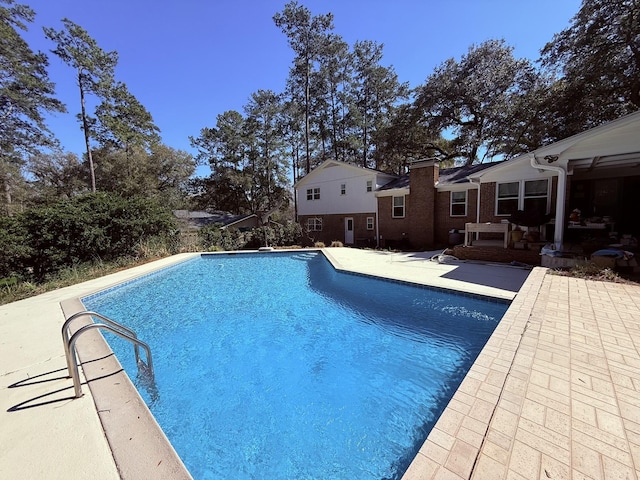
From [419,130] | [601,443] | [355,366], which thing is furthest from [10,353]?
[419,130]

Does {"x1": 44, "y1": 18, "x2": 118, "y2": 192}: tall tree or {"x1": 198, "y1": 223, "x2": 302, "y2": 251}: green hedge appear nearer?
{"x1": 198, "y1": 223, "x2": 302, "y2": 251}: green hedge

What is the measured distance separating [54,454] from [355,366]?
11.1ft

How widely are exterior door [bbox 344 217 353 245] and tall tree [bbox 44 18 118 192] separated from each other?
19613mm

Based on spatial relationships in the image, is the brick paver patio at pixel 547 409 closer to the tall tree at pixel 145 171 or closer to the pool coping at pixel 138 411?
Answer: the pool coping at pixel 138 411

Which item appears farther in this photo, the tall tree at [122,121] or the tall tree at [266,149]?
the tall tree at [266,149]

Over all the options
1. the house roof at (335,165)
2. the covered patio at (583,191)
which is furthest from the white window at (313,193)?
the covered patio at (583,191)

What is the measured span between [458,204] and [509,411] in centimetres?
1350

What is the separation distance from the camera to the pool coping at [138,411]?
76.8 inches

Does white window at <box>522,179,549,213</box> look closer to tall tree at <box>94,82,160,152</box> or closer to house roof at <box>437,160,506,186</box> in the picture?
house roof at <box>437,160,506,186</box>

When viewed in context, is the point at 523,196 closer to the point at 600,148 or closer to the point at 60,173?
the point at 600,148

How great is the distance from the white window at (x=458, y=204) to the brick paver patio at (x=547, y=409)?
10631mm

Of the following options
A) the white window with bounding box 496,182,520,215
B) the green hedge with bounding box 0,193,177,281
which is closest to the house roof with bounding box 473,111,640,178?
the white window with bounding box 496,182,520,215

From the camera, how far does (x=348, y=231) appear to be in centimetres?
1962

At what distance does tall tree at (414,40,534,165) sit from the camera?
18625 mm
